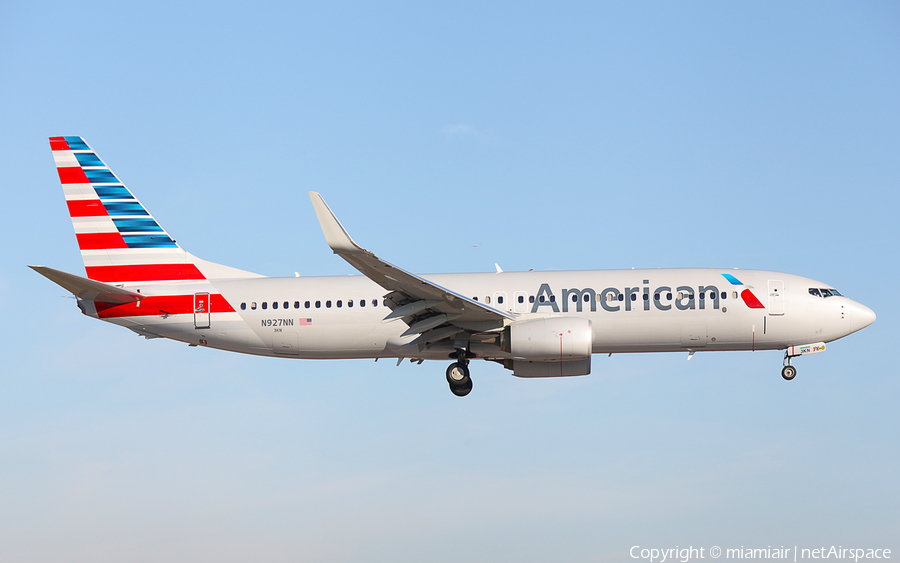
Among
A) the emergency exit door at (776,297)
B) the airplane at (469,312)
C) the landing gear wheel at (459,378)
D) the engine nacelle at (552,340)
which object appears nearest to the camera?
the engine nacelle at (552,340)

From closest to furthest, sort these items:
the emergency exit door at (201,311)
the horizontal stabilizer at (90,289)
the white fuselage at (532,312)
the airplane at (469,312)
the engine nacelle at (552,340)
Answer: the engine nacelle at (552,340) < the airplane at (469,312) < the horizontal stabilizer at (90,289) < the white fuselage at (532,312) < the emergency exit door at (201,311)

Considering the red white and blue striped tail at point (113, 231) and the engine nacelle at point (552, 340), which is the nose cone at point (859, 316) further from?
the red white and blue striped tail at point (113, 231)

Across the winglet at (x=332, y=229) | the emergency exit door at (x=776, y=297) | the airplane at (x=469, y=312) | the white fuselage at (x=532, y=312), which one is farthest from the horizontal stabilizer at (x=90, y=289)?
the emergency exit door at (x=776, y=297)

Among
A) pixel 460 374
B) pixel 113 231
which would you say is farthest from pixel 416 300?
pixel 113 231

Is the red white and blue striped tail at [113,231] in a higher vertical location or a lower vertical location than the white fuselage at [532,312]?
higher

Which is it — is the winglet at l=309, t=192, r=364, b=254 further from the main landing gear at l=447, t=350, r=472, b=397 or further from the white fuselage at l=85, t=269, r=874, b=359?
the main landing gear at l=447, t=350, r=472, b=397

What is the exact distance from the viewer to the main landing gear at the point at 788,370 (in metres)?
29.8

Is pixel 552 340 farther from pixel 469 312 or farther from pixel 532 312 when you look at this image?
pixel 469 312

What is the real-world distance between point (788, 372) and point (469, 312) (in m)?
11.3

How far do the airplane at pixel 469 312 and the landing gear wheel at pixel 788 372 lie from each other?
0.15ft

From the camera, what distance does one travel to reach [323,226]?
2381cm

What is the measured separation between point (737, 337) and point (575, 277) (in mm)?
5711

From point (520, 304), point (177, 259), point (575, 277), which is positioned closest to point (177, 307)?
point (177, 259)

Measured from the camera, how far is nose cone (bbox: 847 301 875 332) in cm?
2948
